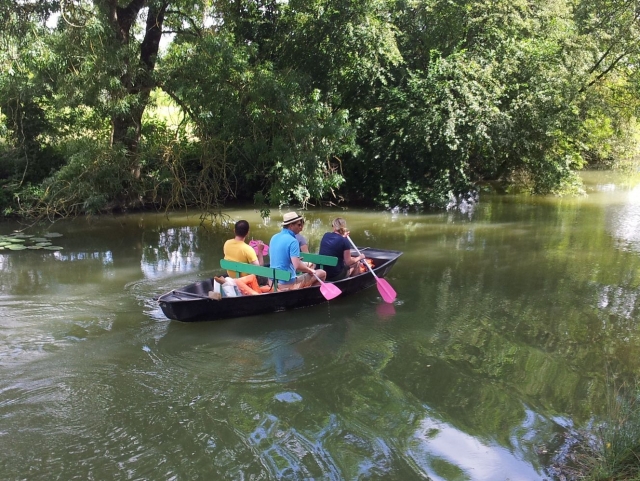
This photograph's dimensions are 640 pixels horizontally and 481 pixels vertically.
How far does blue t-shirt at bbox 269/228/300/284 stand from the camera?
7.14m

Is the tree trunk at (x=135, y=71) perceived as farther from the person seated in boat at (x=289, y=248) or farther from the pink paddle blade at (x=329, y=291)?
the pink paddle blade at (x=329, y=291)

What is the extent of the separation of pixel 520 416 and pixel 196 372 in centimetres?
305

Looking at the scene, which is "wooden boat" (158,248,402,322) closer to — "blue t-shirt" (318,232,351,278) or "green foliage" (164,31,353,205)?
"blue t-shirt" (318,232,351,278)

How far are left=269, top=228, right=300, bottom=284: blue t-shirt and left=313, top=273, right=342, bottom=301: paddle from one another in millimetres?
401

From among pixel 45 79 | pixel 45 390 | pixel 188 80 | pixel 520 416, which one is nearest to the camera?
pixel 520 416

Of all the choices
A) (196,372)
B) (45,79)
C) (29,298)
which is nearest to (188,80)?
(45,79)

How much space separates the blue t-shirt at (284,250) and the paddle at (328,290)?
401mm

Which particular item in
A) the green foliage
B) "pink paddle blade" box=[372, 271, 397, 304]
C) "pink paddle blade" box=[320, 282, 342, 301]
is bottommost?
"pink paddle blade" box=[372, 271, 397, 304]

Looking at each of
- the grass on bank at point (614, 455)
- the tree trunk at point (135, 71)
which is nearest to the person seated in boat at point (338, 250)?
the grass on bank at point (614, 455)

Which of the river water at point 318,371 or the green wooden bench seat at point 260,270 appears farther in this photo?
the green wooden bench seat at point 260,270

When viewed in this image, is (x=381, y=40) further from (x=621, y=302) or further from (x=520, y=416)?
(x=520, y=416)

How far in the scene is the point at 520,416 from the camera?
4.75 m

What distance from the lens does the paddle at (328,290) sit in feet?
23.9

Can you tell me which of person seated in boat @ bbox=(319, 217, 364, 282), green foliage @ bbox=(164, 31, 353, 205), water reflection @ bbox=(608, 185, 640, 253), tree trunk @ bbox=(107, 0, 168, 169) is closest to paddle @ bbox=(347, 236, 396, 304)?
person seated in boat @ bbox=(319, 217, 364, 282)
